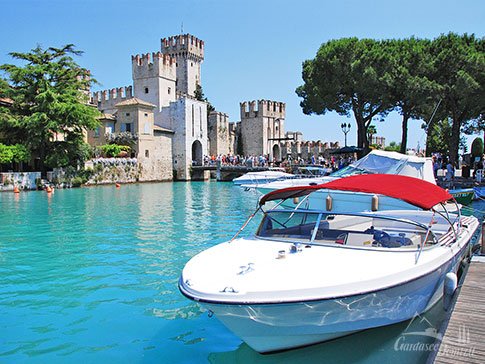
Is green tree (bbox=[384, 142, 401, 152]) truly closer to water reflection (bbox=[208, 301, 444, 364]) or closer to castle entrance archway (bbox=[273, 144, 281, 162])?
castle entrance archway (bbox=[273, 144, 281, 162])

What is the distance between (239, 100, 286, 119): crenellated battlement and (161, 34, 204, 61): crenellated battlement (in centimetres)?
987

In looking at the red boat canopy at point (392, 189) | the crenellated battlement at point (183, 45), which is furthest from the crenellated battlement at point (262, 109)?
the red boat canopy at point (392, 189)

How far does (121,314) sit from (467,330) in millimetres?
4516

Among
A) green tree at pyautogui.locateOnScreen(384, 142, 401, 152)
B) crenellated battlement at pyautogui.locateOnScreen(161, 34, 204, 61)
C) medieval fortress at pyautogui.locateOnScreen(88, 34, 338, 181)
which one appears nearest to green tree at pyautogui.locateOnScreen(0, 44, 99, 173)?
medieval fortress at pyautogui.locateOnScreen(88, 34, 338, 181)

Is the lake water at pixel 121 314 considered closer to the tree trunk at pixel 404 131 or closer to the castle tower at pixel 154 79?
the tree trunk at pixel 404 131

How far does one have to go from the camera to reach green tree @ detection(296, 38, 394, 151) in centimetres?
2708

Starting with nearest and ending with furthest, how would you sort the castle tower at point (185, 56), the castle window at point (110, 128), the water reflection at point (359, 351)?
the water reflection at point (359, 351)
the castle window at point (110, 128)
the castle tower at point (185, 56)

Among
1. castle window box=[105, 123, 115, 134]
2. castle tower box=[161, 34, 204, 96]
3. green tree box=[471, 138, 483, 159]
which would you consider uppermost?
→ castle tower box=[161, 34, 204, 96]

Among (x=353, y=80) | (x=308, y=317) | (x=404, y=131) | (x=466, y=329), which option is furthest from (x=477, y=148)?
(x=308, y=317)

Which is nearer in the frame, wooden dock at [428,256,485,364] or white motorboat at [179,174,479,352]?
wooden dock at [428,256,485,364]

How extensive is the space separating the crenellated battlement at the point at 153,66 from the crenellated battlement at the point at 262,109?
41.9ft

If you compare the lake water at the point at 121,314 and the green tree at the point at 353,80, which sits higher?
the green tree at the point at 353,80

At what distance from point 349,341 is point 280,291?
1.48m

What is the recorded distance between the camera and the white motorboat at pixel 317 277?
13.0 feet
